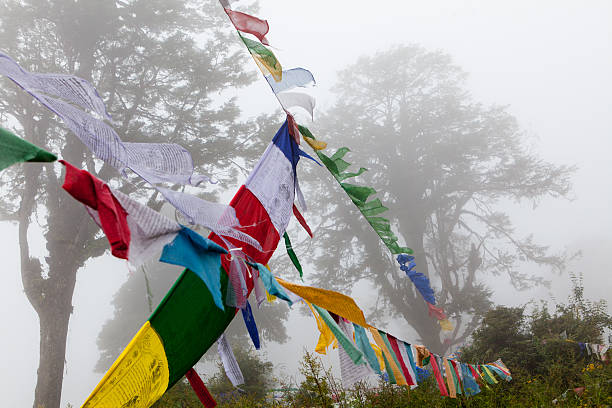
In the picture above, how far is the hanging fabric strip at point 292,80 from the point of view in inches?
101

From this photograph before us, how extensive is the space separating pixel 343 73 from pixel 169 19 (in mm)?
11860

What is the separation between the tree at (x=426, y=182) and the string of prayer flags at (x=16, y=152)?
16097mm

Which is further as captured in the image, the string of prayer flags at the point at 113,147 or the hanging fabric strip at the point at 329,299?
the hanging fabric strip at the point at 329,299

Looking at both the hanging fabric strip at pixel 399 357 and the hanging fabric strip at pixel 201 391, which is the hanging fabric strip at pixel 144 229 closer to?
the hanging fabric strip at pixel 201 391

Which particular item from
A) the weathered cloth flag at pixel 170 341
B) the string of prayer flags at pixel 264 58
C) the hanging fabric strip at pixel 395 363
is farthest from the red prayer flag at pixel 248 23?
the hanging fabric strip at pixel 395 363

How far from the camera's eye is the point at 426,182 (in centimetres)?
1869

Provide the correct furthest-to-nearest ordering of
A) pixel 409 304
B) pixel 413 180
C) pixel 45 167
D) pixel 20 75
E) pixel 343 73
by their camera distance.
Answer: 1. pixel 343 73
2. pixel 413 180
3. pixel 409 304
4. pixel 45 167
5. pixel 20 75

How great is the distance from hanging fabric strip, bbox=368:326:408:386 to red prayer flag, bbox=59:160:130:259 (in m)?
2.14

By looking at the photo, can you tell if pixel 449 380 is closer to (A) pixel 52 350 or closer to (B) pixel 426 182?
(A) pixel 52 350

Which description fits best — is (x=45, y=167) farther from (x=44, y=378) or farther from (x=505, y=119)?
(x=505, y=119)

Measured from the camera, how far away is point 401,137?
19.6 metres

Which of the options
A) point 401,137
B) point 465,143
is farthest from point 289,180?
point 401,137

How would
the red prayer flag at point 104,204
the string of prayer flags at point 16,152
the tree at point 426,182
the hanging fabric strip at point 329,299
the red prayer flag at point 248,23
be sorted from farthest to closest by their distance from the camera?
1. the tree at point 426,182
2. the red prayer flag at point 248,23
3. the hanging fabric strip at point 329,299
4. the red prayer flag at point 104,204
5. the string of prayer flags at point 16,152

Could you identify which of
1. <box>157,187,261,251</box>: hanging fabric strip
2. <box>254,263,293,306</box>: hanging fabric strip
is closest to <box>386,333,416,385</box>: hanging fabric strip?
<box>254,263,293,306</box>: hanging fabric strip
